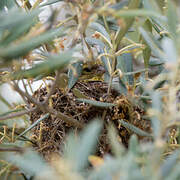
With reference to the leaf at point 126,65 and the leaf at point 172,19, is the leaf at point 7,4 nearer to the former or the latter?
the leaf at point 126,65

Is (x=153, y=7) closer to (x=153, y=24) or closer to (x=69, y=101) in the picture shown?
(x=153, y=24)

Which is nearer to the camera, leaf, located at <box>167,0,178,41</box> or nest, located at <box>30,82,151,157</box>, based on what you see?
leaf, located at <box>167,0,178,41</box>

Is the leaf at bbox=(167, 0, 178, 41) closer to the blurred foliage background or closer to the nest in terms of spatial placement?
the blurred foliage background

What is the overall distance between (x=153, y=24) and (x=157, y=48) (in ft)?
0.62

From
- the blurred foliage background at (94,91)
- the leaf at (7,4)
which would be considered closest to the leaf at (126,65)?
the blurred foliage background at (94,91)

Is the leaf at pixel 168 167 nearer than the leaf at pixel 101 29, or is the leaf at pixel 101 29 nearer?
the leaf at pixel 168 167

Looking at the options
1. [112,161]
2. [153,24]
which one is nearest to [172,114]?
[112,161]

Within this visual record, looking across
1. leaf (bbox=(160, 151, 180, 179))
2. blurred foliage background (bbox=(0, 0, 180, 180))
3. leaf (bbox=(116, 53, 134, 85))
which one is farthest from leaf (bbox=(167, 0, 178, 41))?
leaf (bbox=(116, 53, 134, 85))

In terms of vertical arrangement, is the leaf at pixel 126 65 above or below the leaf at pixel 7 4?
below

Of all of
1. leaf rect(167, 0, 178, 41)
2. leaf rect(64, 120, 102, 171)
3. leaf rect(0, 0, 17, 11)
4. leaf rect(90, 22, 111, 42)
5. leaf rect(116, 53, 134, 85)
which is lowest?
leaf rect(116, 53, 134, 85)

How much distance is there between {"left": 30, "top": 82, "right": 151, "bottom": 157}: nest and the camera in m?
0.72

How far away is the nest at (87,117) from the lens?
72cm

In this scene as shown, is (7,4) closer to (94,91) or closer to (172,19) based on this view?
(94,91)

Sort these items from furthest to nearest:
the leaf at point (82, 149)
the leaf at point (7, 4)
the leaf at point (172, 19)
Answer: the leaf at point (7, 4), the leaf at point (172, 19), the leaf at point (82, 149)
